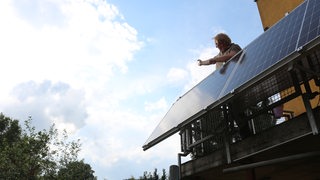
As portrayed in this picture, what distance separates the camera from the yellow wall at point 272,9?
9867 millimetres

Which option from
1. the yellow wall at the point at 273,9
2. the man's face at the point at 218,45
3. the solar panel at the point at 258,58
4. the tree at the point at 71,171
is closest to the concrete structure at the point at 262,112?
the solar panel at the point at 258,58

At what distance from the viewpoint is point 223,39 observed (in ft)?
20.8

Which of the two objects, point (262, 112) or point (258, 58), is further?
point (262, 112)

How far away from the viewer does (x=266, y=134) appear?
14.5 feet

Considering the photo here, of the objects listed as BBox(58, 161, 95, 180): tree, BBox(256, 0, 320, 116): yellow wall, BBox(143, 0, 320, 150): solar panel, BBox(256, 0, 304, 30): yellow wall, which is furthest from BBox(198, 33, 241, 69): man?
BBox(58, 161, 95, 180): tree

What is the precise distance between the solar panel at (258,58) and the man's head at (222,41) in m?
0.70

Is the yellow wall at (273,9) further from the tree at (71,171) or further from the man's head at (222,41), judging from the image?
the tree at (71,171)

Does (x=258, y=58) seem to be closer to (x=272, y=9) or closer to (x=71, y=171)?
(x=272, y=9)

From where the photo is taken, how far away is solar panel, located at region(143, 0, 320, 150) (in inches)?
149

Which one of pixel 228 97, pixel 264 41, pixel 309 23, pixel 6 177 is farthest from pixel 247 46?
pixel 6 177

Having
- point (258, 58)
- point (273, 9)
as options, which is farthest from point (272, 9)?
point (258, 58)

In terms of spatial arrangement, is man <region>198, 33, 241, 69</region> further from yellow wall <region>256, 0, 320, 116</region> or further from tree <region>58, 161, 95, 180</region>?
tree <region>58, 161, 95, 180</region>

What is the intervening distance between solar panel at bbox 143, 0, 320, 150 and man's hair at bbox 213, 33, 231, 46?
2.47 ft

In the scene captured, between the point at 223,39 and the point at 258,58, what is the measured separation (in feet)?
6.18
